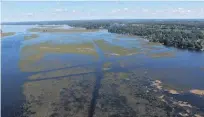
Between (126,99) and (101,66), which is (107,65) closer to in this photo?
(101,66)

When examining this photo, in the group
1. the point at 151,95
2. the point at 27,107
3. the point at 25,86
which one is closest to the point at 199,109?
the point at 151,95

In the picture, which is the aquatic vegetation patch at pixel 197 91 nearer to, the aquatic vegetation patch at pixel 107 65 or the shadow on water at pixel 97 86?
the shadow on water at pixel 97 86

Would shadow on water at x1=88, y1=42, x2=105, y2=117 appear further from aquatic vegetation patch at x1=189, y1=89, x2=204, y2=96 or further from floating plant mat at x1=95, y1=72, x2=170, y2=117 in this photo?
aquatic vegetation patch at x1=189, y1=89, x2=204, y2=96

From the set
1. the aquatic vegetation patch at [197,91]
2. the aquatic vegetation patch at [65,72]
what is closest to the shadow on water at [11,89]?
the aquatic vegetation patch at [65,72]

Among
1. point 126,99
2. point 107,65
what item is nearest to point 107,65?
point 107,65

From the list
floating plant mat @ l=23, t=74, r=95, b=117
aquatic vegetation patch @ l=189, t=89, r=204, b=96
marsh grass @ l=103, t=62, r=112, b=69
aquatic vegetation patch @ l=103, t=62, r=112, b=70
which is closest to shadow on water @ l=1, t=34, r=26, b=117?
floating plant mat @ l=23, t=74, r=95, b=117

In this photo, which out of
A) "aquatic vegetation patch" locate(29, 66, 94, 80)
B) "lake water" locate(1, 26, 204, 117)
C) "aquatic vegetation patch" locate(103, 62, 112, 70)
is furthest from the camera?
"aquatic vegetation patch" locate(103, 62, 112, 70)

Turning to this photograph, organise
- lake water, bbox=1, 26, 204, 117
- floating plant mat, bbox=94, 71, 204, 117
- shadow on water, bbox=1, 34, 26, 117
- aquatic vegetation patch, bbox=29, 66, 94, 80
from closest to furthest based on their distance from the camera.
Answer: floating plant mat, bbox=94, 71, 204, 117 < shadow on water, bbox=1, 34, 26, 117 < lake water, bbox=1, 26, 204, 117 < aquatic vegetation patch, bbox=29, 66, 94, 80

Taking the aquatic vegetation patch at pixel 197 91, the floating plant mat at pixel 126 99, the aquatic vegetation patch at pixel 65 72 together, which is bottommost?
the aquatic vegetation patch at pixel 197 91
